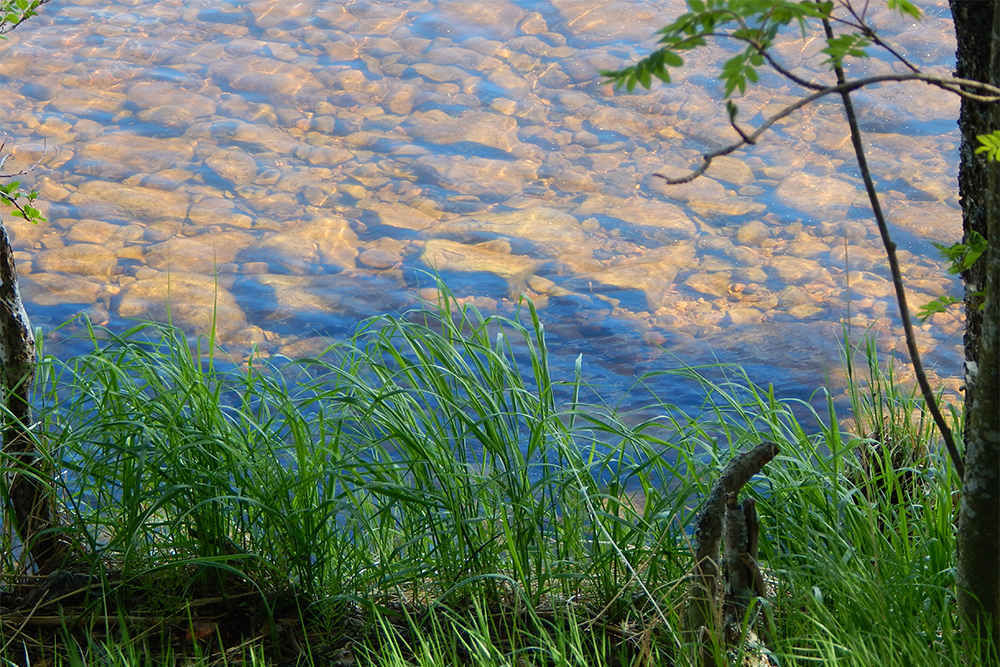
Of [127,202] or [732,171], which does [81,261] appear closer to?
[127,202]

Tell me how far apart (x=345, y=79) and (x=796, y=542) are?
211 inches

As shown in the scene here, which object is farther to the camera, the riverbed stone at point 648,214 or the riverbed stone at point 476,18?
the riverbed stone at point 476,18

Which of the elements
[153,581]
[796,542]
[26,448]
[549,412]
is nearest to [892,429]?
[796,542]

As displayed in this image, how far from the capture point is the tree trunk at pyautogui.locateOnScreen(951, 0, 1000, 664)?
4.62 ft

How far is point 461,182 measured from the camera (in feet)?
18.4

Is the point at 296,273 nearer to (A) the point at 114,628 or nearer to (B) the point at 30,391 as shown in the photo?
(B) the point at 30,391

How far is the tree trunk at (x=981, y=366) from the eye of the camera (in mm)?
1407

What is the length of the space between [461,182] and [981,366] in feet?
14.3

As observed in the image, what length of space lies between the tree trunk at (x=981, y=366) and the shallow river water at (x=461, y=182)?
226 cm

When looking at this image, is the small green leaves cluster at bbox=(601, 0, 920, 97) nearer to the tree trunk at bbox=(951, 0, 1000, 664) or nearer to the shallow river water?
the tree trunk at bbox=(951, 0, 1000, 664)

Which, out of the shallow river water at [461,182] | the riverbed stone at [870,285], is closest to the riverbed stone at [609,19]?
the shallow river water at [461,182]

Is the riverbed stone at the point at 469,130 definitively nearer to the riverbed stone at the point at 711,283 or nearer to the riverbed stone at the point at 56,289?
the riverbed stone at the point at 711,283

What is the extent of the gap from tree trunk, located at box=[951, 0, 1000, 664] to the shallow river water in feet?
7.42

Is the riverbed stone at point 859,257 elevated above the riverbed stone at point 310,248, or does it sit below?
below
